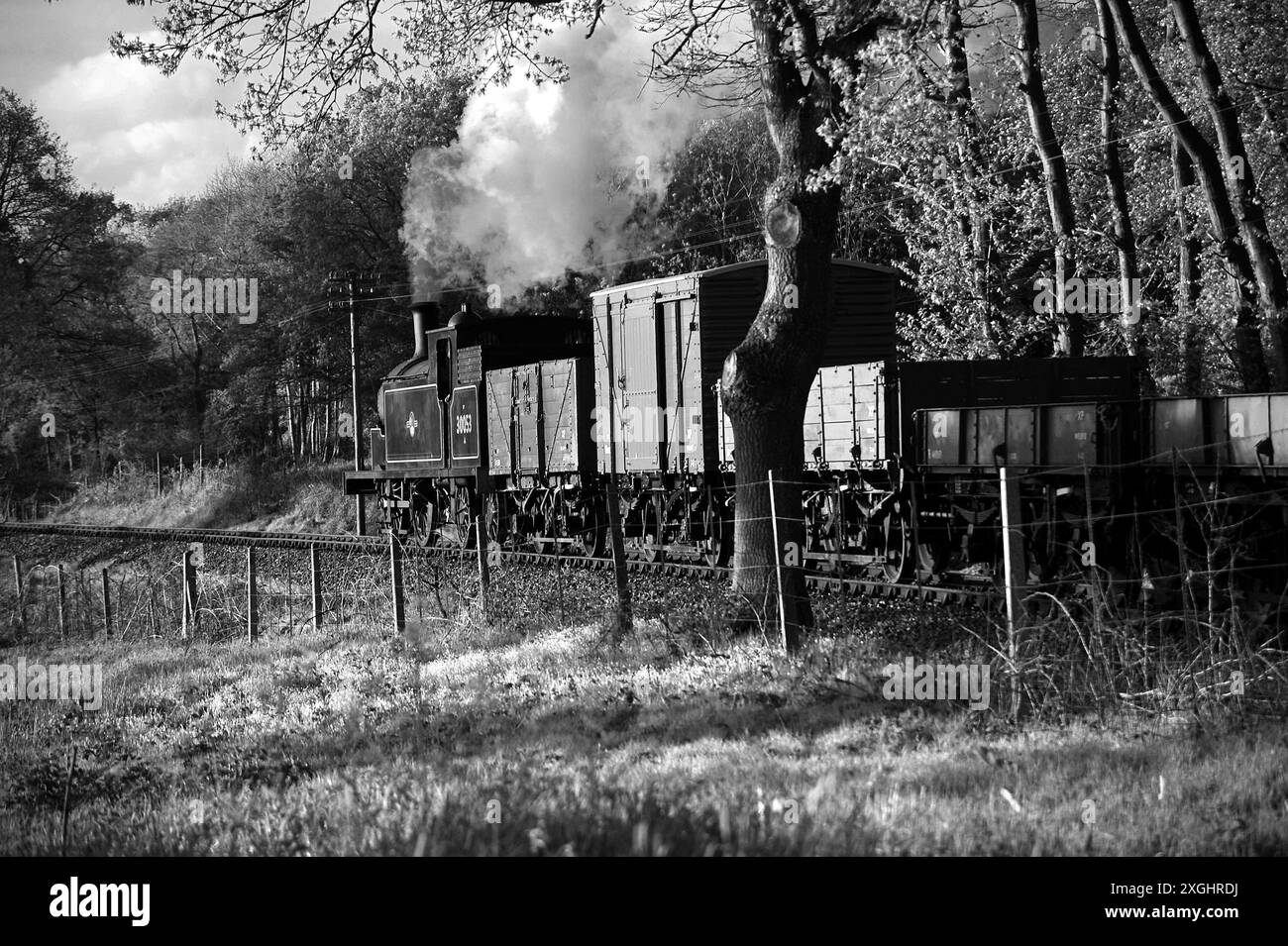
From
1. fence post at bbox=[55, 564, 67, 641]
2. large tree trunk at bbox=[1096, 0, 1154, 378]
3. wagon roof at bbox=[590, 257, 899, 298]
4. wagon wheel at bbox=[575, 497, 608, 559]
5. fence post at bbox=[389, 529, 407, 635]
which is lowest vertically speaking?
fence post at bbox=[55, 564, 67, 641]

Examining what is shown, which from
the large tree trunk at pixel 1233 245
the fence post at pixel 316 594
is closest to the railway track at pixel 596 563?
the fence post at pixel 316 594

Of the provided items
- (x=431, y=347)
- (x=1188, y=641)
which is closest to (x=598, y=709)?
(x=1188, y=641)

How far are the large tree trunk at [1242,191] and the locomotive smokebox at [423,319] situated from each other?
1389 centimetres

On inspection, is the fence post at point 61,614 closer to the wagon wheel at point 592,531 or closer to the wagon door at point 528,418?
the wagon door at point 528,418

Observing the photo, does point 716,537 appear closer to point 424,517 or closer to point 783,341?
point 783,341

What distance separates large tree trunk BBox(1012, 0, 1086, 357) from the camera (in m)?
20.5

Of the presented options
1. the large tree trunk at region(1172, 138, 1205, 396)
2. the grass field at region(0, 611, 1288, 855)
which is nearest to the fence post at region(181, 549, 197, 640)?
the grass field at region(0, 611, 1288, 855)

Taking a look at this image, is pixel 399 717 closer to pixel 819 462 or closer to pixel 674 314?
pixel 819 462

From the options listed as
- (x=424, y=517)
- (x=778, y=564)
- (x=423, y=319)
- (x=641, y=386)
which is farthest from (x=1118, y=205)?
(x=778, y=564)

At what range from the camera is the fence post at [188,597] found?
1939cm

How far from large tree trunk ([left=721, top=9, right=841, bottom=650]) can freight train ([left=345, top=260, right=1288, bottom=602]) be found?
5.15 ft

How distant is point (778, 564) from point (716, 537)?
6713mm

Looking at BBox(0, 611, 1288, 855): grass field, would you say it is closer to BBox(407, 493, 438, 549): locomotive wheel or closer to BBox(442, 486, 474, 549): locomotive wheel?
BBox(442, 486, 474, 549): locomotive wheel

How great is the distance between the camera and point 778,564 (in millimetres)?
10695
